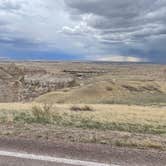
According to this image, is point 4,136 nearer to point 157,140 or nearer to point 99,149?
point 99,149

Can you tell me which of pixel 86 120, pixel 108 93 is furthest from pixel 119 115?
pixel 108 93

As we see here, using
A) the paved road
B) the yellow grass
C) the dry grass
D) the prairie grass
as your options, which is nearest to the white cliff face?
the yellow grass

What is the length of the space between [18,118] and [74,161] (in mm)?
5454

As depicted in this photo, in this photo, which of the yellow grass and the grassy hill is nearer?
the yellow grass

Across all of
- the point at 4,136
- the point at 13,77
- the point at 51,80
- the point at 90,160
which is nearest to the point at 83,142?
the point at 90,160

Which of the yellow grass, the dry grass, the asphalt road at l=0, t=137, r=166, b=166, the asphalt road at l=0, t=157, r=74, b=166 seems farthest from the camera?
the yellow grass

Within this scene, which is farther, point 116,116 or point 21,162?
point 116,116

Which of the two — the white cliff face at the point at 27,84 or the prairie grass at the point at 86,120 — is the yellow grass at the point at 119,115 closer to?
the prairie grass at the point at 86,120

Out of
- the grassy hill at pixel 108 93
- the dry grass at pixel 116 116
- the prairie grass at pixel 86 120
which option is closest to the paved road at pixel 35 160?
the prairie grass at pixel 86 120

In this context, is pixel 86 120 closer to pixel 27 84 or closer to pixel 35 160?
pixel 35 160

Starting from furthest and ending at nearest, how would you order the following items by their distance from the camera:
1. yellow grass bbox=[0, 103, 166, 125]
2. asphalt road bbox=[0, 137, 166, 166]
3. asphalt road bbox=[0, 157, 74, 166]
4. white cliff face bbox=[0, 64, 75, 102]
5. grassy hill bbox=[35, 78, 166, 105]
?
white cliff face bbox=[0, 64, 75, 102] → grassy hill bbox=[35, 78, 166, 105] → yellow grass bbox=[0, 103, 166, 125] → asphalt road bbox=[0, 137, 166, 166] → asphalt road bbox=[0, 157, 74, 166]

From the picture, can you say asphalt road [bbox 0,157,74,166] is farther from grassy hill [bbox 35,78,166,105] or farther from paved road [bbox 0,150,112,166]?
grassy hill [bbox 35,78,166,105]

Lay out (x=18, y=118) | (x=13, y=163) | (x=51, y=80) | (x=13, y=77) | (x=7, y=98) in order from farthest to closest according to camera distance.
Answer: (x=13, y=77) < (x=51, y=80) < (x=7, y=98) < (x=18, y=118) < (x=13, y=163)

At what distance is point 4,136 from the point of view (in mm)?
7699
